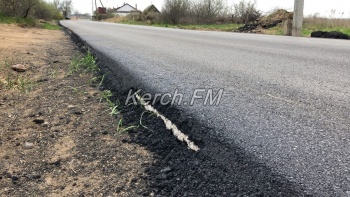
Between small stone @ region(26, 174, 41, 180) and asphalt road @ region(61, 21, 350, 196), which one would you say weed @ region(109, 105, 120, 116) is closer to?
asphalt road @ region(61, 21, 350, 196)

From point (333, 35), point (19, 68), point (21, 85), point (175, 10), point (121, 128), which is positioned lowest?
point (121, 128)

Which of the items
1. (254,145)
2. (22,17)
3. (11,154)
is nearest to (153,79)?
(11,154)

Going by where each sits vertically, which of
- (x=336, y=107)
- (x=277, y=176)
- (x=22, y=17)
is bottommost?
(x=277, y=176)

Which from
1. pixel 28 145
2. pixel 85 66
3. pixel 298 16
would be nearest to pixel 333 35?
pixel 298 16

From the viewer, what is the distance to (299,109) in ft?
7.41

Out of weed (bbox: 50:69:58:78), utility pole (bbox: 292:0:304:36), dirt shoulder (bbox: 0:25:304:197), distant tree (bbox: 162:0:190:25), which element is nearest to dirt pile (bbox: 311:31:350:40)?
utility pole (bbox: 292:0:304:36)

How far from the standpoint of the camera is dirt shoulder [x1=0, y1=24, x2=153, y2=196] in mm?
1682

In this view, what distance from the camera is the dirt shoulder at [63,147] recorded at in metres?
1.68

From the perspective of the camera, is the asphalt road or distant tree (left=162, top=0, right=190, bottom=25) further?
distant tree (left=162, top=0, right=190, bottom=25)

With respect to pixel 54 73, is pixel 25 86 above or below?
below

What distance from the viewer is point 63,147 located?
Answer: 2148 millimetres

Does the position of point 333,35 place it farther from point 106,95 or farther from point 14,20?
point 14,20

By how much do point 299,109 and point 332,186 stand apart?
41.1 inches

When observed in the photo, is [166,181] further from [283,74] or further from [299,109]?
[283,74]
